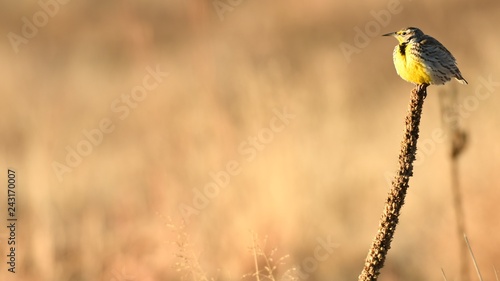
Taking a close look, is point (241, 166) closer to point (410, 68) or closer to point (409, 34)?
point (409, 34)

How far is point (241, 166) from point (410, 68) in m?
4.14

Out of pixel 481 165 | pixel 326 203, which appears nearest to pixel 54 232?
pixel 326 203

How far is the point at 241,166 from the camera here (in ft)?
23.0

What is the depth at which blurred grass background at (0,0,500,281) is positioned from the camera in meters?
5.72

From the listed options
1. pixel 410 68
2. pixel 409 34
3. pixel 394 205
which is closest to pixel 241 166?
pixel 409 34

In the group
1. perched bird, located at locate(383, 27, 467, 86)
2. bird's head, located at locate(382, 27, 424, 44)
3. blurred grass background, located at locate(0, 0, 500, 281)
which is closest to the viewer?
perched bird, located at locate(383, 27, 467, 86)

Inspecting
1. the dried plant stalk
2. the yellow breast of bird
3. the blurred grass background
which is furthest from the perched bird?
the blurred grass background

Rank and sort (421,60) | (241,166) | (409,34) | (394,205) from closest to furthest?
(394,205) → (421,60) → (409,34) → (241,166)

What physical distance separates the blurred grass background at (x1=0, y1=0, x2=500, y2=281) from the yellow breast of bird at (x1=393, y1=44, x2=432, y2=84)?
2.49ft

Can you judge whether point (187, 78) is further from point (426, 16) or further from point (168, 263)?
point (168, 263)

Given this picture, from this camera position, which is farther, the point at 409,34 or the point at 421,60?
the point at 409,34

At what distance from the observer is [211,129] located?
652 cm

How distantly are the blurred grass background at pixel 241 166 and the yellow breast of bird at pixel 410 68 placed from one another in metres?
0.76

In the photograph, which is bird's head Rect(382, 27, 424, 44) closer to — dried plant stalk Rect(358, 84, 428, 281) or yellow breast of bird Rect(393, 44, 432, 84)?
yellow breast of bird Rect(393, 44, 432, 84)
